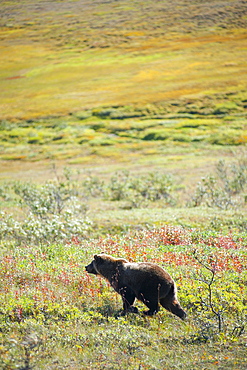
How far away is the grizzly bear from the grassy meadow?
1.02 feet

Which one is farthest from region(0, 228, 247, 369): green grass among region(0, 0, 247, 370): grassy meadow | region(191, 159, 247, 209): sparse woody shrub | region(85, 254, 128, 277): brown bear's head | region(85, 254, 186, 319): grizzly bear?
Result: region(191, 159, 247, 209): sparse woody shrub

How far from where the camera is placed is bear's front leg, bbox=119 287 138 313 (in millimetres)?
9095

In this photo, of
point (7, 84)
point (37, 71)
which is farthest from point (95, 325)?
Answer: point (37, 71)

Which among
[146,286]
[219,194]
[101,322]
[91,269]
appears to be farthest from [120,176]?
[101,322]

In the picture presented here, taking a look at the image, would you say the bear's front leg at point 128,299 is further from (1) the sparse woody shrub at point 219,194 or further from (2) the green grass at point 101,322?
(1) the sparse woody shrub at point 219,194

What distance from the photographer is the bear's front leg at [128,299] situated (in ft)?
29.8

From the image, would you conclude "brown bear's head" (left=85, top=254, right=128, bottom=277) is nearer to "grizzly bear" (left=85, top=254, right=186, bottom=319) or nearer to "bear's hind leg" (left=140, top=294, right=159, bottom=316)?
"grizzly bear" (left=85, top=254, right=186, bottom=319)

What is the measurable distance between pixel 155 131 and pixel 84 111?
2499 centimetres

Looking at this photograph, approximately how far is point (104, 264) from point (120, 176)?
3669 cm

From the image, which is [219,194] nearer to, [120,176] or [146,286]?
[120,176]

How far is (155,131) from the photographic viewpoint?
84562 mm

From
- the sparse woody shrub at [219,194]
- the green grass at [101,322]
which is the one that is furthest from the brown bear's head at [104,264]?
the sparse woody shrub at [219,194]

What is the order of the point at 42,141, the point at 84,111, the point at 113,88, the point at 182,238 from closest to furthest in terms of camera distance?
the point at 182,238, the point at 42,141, the point at 84,111, the point at 113,88

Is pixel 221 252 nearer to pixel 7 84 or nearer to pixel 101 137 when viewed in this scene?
pixel 101 137
